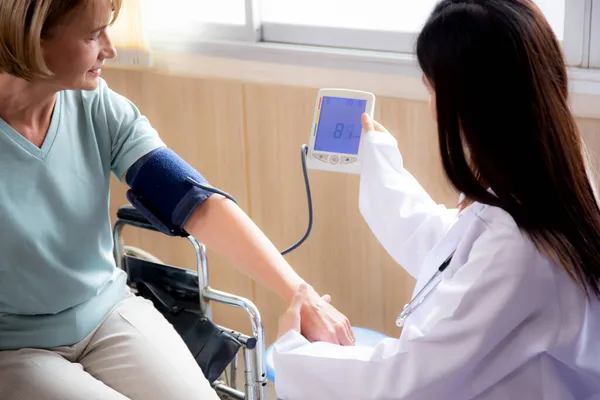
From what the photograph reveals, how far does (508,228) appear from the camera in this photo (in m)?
1.20

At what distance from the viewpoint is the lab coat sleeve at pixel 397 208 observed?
1.62 metres

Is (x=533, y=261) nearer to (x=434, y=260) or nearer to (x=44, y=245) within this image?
(x=434, y=260)

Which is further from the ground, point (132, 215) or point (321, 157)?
point (321, 157)

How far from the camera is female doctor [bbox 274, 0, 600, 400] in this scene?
119 centimetres

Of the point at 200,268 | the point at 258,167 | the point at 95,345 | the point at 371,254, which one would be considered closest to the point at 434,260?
the point at 200,268

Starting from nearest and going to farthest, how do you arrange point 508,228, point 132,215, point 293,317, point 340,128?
point 508,228, point 293,317, point 340,128, point 132,215

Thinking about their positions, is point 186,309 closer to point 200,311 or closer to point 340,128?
point 200,311

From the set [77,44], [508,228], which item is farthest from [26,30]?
[508,228]

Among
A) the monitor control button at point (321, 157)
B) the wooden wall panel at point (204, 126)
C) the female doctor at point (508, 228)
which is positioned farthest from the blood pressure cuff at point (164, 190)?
the wooden wall panel at point (204, 126)

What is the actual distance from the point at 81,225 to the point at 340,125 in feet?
1.80

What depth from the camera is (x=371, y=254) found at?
2277mm

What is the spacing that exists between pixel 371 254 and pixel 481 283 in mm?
1079

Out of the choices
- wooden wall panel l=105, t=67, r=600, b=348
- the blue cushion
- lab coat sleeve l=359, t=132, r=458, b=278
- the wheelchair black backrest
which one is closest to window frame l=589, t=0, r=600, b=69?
wooden wall panel l=105, t=67, r=600, b=348

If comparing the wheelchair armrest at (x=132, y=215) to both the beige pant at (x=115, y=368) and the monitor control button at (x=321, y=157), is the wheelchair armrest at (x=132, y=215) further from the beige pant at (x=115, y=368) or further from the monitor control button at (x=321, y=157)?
the monitor control button at (x=321, y=157)
